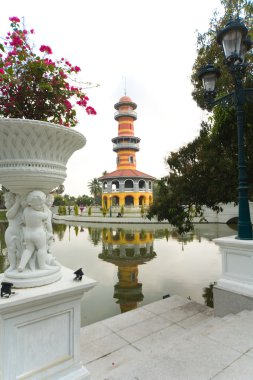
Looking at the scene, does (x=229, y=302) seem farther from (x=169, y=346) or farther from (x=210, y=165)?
(x=210, y=165)

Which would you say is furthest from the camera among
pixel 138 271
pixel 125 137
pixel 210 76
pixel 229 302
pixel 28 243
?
pixel 125 137

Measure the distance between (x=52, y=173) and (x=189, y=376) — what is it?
2.22m

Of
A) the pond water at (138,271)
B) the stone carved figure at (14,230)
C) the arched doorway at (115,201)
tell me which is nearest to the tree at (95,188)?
the arched doorway at (115,201)

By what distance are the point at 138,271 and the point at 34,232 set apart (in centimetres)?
681

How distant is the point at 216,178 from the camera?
210 inches

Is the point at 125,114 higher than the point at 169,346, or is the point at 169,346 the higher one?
the point at 125,114

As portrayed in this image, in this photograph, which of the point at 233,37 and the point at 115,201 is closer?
the point at 233,37

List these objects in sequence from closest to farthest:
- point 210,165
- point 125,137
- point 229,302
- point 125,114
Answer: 1. point 229,302
2. point 210,165
3. point 125,137
4. point 125,114

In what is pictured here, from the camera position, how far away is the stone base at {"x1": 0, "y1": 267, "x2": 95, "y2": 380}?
1694mm

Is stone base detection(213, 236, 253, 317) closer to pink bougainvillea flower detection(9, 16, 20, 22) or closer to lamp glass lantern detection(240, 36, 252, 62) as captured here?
lamp glass lantern detection(240, 36, 252, 62)

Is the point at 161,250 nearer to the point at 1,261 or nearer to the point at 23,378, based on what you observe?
the point at 1,261

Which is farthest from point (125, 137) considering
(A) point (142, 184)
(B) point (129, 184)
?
(A) point (142, 184)

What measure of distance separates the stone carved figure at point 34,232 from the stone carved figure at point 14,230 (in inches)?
4.1

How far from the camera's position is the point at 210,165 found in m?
5.36
